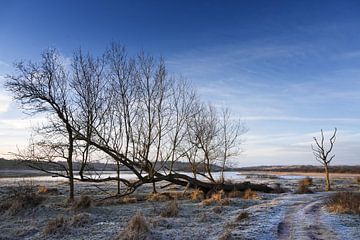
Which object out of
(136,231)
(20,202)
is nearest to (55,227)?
(136,231)

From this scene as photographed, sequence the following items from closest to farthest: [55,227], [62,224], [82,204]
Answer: [55,227] < [62,224] < [82,204]

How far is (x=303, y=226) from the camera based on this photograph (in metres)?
13.1

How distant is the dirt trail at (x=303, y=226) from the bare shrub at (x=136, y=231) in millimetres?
4152

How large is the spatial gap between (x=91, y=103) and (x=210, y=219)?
10582mm

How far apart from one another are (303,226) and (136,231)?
18.5 ft

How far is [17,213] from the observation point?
1861 cm

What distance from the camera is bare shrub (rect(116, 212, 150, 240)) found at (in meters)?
11.8

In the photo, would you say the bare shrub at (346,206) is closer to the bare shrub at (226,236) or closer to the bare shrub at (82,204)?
the bare shrub at (226,236)

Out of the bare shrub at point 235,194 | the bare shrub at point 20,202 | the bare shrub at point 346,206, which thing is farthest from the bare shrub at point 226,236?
the bare shrub at point 235,194

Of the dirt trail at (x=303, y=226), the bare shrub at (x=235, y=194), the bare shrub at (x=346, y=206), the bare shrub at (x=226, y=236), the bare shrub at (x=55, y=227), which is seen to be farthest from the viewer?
the bare shrub at (x=235, y=194)

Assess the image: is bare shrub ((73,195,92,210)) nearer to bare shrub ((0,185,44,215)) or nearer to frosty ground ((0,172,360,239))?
frosty ground ((0,172,360,239))

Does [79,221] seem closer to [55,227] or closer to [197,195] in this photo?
[55,227]

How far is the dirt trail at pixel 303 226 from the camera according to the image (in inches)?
453

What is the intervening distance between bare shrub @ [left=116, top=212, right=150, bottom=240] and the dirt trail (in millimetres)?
4152
